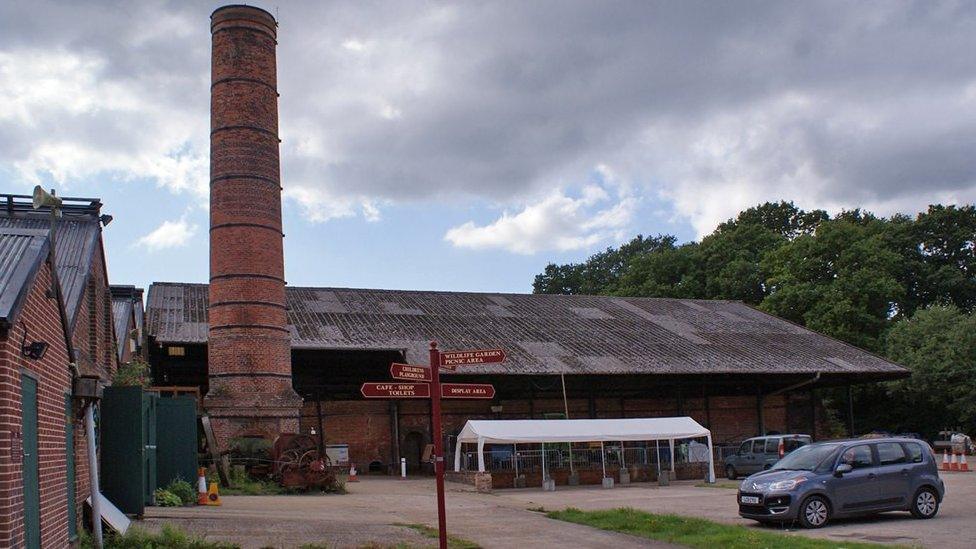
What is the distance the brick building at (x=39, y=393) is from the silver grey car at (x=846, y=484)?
9021 mm

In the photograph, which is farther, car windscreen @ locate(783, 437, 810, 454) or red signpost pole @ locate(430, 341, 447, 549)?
car windscreen @ locate(783, 437, 810, 454)

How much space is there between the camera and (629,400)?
3338cm

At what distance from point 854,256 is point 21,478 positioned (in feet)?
153

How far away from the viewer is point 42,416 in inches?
315

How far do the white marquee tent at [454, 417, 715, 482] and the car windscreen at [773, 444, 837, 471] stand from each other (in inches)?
399

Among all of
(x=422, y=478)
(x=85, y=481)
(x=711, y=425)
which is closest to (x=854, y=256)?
(x=711, y=425)

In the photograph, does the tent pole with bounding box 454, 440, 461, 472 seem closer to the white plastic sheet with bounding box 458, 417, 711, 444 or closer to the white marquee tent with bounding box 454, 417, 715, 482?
the white marquee tent with bounding box 454, 417, 715, 482

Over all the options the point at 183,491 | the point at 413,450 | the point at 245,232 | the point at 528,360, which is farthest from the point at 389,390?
the point at 413,450

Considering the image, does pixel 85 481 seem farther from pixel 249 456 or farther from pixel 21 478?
pixel 249 456

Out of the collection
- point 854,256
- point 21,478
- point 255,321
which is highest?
point 854,256

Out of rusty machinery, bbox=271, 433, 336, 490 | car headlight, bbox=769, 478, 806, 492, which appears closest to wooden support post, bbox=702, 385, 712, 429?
rusty machinery, bbox=271, 433, 336, 490

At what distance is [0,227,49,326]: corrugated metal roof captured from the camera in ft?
21.5

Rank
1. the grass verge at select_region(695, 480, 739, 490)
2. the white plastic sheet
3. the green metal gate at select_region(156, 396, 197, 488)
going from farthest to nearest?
the white plastic sheet
the grass verge at select_region(695, 480, 739, 490)
the green metal gate at select_region(156, 396, 197, 488)

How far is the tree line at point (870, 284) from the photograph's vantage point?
4050cm
